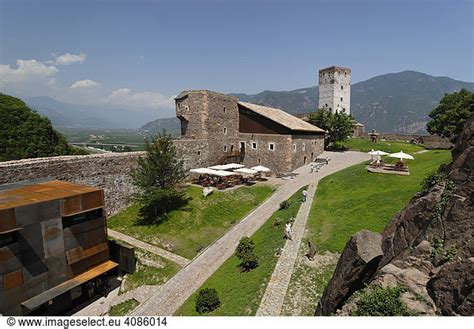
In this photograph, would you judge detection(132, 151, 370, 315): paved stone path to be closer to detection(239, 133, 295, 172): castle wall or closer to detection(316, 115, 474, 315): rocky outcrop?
detection(239, 133, 295, 172): castle wall

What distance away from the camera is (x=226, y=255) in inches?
740

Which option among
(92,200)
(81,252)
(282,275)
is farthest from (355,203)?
(81,252)

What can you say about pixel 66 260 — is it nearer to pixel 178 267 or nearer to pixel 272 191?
pixel 178 267

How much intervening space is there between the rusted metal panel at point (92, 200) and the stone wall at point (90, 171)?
22.9 feet

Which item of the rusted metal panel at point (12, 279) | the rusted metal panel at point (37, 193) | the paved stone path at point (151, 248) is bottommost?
the paved stone path at point (151, 248)

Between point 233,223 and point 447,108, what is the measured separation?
114 ft

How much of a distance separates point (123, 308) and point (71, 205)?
678cm

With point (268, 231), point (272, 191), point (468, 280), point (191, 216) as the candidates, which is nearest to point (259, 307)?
point (468, 280)

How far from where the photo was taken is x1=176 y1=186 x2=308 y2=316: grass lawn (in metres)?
11.9

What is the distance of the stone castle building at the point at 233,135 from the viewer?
3488 centimetres

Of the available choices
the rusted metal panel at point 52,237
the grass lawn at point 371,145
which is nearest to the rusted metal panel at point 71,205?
the rusted metal panel at point 52,237

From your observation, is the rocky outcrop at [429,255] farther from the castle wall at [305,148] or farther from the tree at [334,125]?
the tree at [334,125]

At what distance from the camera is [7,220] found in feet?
40.8

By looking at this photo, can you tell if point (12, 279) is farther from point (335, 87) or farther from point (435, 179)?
point (335, 87)
